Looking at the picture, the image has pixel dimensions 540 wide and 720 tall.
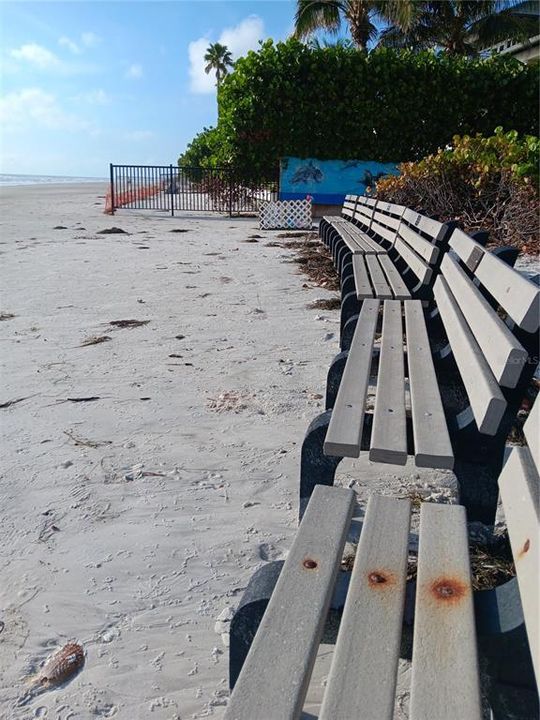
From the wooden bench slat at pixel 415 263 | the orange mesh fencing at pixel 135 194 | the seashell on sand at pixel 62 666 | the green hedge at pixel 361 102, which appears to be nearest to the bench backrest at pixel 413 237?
the wooden bench slat at pixel 415 263

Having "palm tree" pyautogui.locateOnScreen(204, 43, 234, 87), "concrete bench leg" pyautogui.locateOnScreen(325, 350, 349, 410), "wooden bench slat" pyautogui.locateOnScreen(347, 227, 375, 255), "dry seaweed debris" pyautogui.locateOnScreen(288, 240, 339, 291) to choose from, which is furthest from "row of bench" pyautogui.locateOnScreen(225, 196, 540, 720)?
"palm tree" pyautogui.locateOnScreen(204, 43, 234, 87)

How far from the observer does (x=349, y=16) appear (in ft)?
76.5

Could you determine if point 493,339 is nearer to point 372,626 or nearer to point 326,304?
point 372,626

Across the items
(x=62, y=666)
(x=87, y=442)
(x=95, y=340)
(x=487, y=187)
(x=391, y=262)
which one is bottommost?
(x=62, y=666)

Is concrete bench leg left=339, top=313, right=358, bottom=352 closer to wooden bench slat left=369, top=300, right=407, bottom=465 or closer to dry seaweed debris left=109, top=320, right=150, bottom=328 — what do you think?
wooden bench slat left=369, top=300, right=407, bottom=465

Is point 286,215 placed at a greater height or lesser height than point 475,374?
greater

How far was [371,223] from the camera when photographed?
766 cm

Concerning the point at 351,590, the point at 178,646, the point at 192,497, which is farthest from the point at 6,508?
the point at 351,590

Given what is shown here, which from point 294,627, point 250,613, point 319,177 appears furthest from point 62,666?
point 319,177

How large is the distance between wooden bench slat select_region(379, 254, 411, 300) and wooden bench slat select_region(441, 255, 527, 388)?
1.13 meters

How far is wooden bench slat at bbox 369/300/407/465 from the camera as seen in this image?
183cm

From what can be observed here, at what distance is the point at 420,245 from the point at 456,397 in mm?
1707

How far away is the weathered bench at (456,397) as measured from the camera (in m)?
1.77

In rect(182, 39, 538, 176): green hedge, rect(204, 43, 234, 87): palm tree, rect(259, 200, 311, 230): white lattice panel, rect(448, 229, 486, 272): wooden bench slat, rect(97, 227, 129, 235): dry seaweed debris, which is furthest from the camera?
rect(204, 43, 234, 87): palm tree
